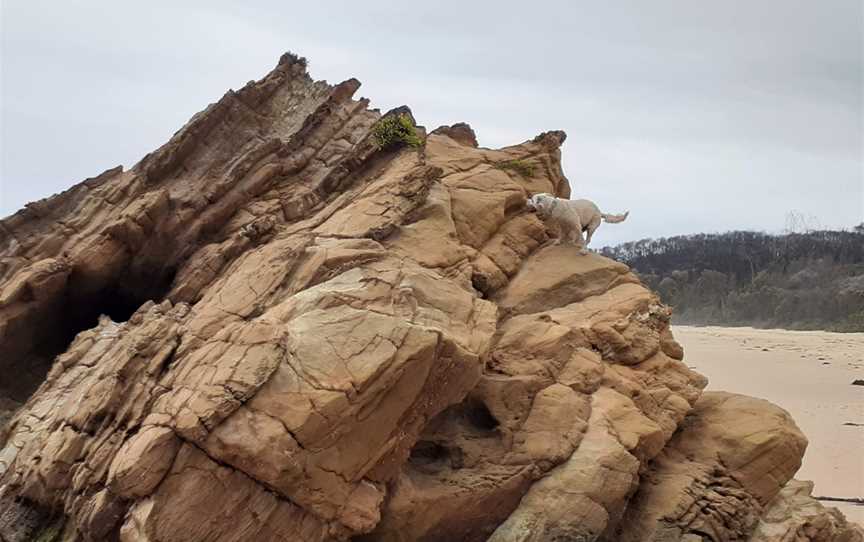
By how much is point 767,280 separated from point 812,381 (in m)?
36.5

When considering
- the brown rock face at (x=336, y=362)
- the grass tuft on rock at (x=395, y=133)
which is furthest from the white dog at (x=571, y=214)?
the grass tuft on rock at (x=395, y=133)

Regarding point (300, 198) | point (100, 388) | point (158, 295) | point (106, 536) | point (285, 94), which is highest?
point (285, 94)

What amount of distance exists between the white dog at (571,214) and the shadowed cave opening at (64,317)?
580 centimetres

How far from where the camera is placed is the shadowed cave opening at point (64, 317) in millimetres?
10984

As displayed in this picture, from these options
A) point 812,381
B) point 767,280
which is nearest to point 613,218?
point 812,381

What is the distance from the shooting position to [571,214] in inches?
456

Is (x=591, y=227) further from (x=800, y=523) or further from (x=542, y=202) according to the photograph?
(x=800, y=523)

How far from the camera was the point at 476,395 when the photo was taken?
9383 mm

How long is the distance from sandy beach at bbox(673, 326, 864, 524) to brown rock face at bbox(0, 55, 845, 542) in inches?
283

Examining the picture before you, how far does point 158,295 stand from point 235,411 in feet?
16.2

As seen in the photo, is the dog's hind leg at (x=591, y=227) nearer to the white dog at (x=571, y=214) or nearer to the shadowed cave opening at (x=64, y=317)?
the white dog at (x=571, y=214)

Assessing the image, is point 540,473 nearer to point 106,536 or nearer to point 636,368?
point 636,368

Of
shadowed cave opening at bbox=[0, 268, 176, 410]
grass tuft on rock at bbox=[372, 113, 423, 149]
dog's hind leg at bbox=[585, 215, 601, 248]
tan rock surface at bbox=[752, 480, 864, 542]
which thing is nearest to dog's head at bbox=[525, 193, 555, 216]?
dog's hind leg at bbox=[585, 215, 601, 248]

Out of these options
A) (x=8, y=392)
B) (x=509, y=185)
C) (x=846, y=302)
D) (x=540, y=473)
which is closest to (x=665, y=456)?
(x=540, y=473)
